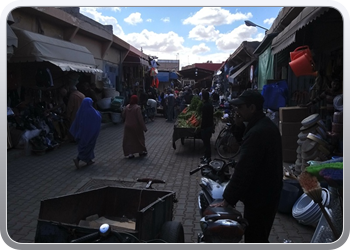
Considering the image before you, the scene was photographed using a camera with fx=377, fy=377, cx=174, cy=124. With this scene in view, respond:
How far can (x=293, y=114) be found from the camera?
7.57 metres

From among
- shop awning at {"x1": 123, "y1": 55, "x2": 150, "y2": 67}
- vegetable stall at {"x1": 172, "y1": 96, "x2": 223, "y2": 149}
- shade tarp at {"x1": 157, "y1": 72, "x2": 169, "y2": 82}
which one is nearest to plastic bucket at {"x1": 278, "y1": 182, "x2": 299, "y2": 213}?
vegetable stall at {"x1": 172, "y1": 96, "x2": 223, "y2": 149}

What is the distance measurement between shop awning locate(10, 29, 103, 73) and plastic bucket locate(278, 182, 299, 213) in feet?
21.2

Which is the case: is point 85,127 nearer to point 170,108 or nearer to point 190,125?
point 190,125

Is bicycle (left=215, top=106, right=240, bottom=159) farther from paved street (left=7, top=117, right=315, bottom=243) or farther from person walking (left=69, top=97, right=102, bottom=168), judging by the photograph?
person walking (left=69, top=97, right=102, bottom=168)


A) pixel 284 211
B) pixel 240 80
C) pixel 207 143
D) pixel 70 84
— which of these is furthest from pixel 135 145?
pixel 240 80

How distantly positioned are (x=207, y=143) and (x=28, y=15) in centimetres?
598

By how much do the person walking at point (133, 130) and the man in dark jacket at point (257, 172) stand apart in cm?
599

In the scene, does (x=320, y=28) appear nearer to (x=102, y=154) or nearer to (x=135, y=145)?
(x=135, y=145)

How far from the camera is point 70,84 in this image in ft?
39.3

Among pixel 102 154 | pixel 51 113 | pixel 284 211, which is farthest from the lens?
pixel 51 113

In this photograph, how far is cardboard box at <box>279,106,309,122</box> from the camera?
24.7ft

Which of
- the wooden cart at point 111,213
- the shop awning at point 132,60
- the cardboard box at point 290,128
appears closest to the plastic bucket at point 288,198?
the wooden cart at point 111,213

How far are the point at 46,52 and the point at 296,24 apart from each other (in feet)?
20.7

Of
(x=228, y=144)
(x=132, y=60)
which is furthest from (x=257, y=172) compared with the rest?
(x=132, y=60)
